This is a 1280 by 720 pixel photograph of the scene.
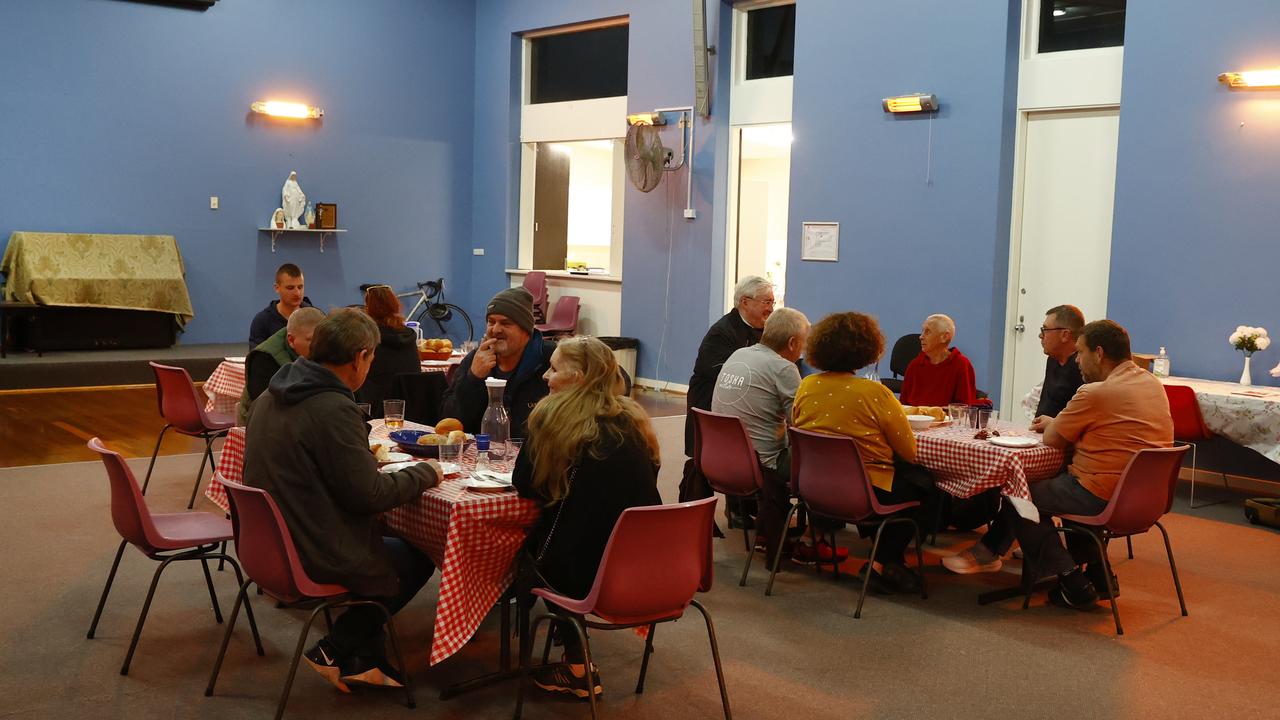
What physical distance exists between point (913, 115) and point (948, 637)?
5547mm

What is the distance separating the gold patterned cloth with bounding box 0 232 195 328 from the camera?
33.3ft

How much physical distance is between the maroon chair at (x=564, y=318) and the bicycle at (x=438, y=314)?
1.27 meters

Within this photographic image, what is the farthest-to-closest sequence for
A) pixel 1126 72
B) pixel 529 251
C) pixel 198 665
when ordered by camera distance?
pixel 529 251 < pixel 1126 72 < pixel 198 665

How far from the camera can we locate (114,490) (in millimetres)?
3490

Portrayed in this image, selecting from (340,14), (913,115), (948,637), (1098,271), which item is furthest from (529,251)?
(948,637)

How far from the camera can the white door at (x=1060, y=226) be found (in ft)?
25.8

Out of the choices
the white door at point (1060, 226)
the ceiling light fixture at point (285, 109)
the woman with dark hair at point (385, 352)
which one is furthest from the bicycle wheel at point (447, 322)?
the woman with dark hair at point (385, 352)

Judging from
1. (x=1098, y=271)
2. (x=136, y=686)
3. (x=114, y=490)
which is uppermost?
(x=1098, y=271)

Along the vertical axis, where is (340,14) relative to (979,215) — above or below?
above

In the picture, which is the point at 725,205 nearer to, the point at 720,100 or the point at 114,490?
the point at 720,100

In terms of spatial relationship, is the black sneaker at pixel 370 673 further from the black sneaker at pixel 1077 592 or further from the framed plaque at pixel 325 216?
the framed plaque at pixel 325 216

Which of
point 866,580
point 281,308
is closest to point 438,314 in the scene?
point 281,308

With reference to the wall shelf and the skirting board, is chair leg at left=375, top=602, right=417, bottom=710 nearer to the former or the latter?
the skirting board

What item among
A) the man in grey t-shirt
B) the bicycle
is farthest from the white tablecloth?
the bicycle
